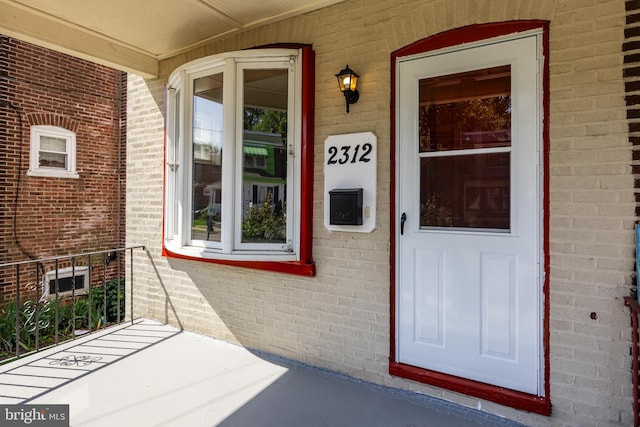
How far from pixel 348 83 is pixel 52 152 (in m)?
6.47

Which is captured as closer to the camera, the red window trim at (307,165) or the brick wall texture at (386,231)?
the brick wall texture at (386,231)

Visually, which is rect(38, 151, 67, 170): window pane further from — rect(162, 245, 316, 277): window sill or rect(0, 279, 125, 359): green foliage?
rect(162, 245, 316, 277): window sill

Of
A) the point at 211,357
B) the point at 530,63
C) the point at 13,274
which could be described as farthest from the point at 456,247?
the point at 13,274

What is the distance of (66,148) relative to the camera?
6.87 m

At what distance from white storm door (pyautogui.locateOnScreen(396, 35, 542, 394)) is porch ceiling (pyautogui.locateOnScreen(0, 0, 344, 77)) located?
1.17m

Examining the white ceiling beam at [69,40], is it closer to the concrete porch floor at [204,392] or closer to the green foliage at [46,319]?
the concrete porch floor at [204,392]

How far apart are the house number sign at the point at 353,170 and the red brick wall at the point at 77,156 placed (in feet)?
20.0

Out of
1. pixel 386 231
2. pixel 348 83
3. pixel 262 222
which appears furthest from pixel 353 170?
pixel 262 222

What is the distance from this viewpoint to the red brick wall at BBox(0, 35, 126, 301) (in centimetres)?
609

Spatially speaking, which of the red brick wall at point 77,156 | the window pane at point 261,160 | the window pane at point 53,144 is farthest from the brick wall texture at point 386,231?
the window pane at point 53,144

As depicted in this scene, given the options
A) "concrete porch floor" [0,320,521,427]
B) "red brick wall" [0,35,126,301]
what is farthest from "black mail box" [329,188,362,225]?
"red brick wall" [0,35,126,301]

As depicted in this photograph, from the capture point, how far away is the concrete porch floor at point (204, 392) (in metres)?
2.23

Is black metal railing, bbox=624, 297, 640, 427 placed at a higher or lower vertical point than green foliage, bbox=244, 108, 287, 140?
lower

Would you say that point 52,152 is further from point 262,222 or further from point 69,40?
point 262,222
